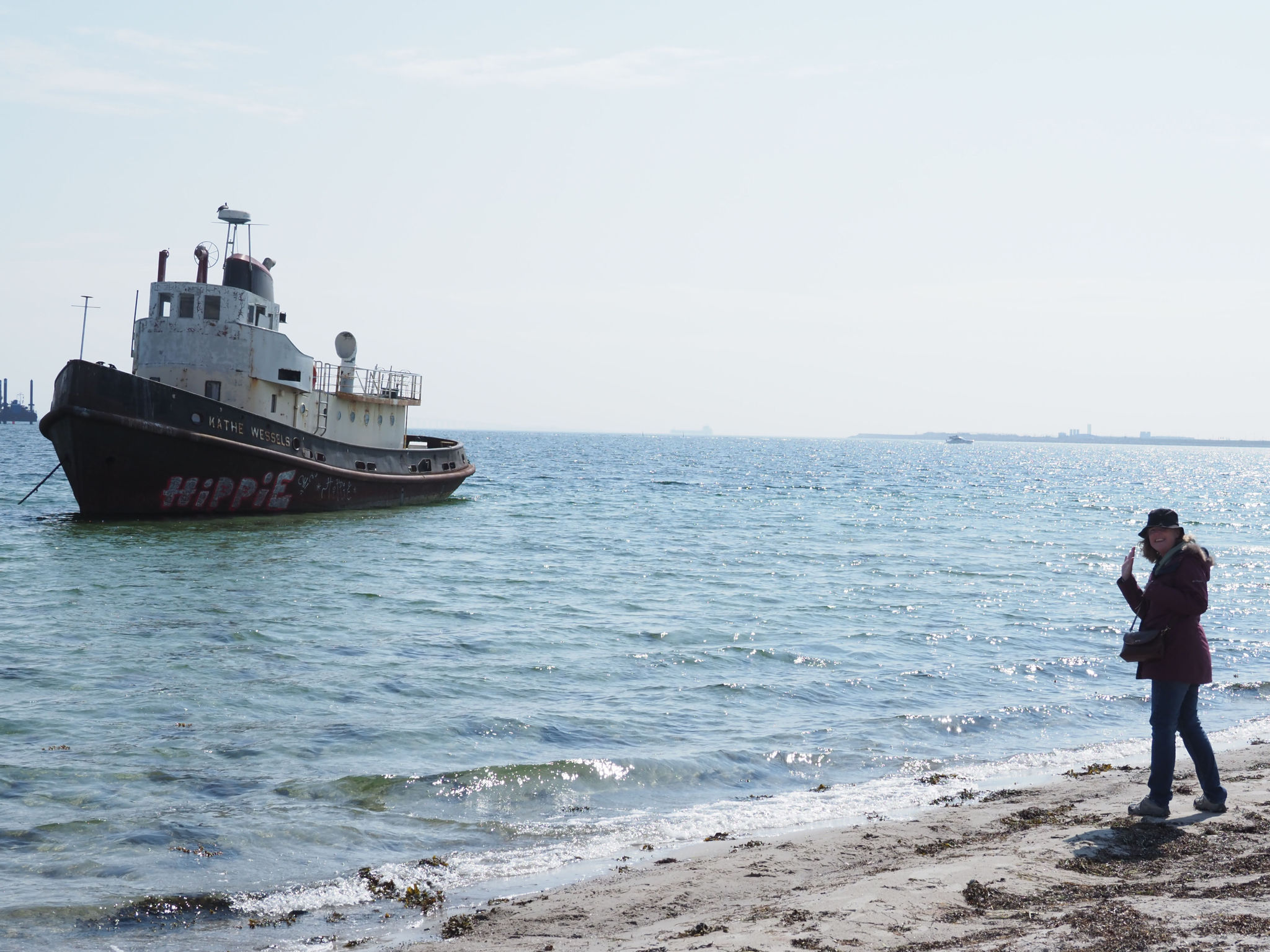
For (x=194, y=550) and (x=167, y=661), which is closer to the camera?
(x=167, y=661)

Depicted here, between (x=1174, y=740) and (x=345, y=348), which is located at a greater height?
(x=345, y=348)

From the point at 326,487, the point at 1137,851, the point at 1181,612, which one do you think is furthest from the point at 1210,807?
the point at 326,487

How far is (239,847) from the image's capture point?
20.4ft

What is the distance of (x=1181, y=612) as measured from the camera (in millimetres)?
5883

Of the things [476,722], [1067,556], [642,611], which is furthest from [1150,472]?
[476,722]

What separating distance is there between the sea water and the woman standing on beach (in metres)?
1.79

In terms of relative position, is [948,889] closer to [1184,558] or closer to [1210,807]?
[1210,807]

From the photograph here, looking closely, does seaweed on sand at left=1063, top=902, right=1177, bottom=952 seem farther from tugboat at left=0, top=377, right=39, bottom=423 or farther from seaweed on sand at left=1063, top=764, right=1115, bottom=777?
tugboat at left=0, top=377, right=39, bottom=423

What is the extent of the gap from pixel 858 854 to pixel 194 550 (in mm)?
16481

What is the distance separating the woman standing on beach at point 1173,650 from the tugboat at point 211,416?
1987 cm

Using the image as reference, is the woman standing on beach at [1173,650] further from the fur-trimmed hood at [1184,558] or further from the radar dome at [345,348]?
the radar dome at [345,348]

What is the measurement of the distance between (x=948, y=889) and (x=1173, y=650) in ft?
7.14

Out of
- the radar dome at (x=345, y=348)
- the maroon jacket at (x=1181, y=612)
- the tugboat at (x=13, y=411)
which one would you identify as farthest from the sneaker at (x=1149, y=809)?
the tugboat at (x=13, y=411)

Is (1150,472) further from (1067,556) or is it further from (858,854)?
(858,854)
